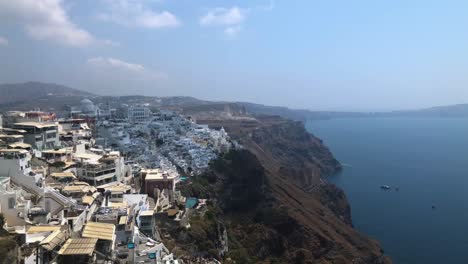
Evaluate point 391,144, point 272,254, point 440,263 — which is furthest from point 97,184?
point 391,144

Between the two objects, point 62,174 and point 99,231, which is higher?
point 62,174

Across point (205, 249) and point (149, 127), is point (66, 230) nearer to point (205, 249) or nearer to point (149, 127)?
point (205, 249)

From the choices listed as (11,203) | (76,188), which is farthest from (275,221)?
(11,203)

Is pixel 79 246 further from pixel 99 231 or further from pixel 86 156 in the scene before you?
pixel 86 156

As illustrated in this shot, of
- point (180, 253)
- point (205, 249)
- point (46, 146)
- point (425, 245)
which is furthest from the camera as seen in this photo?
point (425, 245)

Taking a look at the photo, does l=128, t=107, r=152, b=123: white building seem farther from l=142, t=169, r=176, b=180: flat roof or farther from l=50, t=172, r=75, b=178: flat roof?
l=50, t=172, r=75, b=178: flat roof

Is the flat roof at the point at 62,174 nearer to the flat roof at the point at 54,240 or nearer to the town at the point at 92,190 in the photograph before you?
the town at the point at 92,190
